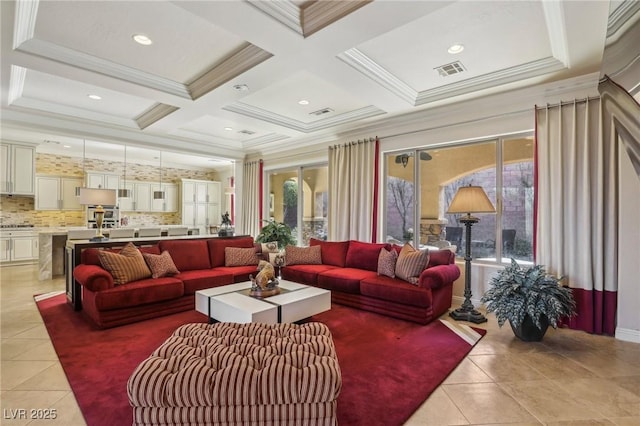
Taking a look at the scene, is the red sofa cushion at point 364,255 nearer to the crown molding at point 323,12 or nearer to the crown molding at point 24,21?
the crown molding at point 323,12

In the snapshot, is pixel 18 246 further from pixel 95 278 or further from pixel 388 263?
pixel 388 263

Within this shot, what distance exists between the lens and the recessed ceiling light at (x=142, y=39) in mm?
2861

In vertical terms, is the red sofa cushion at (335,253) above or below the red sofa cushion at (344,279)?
above

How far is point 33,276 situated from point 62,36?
17.1 ft

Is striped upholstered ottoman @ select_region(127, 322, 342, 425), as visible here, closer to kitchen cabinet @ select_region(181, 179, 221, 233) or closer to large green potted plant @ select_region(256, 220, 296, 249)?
large green potted plant @ select_region(256, 220, 296, 249)

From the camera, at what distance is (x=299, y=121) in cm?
550

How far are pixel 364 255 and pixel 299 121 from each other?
103 inches

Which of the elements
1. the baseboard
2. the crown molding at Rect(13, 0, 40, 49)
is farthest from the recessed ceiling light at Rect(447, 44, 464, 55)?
the crown molding at Rect(13, 0, 40, 49)

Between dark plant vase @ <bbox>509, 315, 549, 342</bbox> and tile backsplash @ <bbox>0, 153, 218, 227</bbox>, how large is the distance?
957 centimetres

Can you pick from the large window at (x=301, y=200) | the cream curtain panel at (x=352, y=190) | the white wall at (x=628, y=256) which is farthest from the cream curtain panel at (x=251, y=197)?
the white wall at (x=628, y=256)

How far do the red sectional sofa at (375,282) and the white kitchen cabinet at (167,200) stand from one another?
640cm

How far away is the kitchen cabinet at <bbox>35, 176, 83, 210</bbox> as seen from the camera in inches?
296

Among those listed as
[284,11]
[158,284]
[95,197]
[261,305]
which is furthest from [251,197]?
[284,11]

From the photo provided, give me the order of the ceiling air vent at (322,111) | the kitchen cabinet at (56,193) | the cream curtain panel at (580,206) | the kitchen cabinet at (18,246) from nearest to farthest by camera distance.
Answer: the cream curtain panel at (580,206) < the ceiling air vent at (322,111) < the kitchen cabinet at (18,246) < the kitchen cabinet at (56,193)
